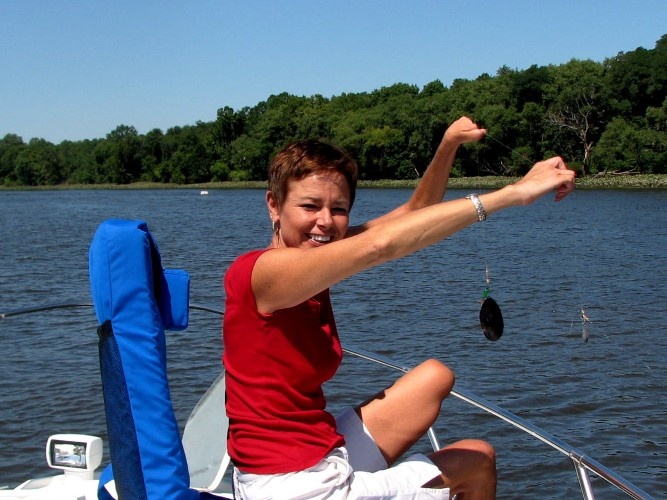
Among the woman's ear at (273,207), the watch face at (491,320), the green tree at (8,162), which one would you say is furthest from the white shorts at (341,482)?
the green tree at (8,162)

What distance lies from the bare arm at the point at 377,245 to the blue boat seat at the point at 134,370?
0.37 metres

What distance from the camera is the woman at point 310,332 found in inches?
90.0

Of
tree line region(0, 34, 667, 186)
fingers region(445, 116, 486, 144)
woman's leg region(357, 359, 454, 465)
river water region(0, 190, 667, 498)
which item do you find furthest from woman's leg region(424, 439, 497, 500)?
tree line region(0, 34, 667, 186)

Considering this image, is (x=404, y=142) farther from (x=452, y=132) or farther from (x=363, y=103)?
(x=452, y=132)

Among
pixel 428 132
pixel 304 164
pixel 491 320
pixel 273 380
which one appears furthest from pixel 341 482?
pixel 428 132

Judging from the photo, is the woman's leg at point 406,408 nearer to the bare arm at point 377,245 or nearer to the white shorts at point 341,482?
the white shorts at point 341,482

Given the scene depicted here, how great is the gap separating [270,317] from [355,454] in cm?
62

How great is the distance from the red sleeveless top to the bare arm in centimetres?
9

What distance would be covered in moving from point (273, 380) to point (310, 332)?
7.0 inches

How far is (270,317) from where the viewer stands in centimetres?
241

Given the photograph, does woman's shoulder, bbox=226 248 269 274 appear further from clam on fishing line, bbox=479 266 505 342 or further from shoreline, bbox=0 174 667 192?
shoreline, bbox=0 174 667 192

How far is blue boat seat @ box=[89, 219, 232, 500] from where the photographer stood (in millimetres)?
2373

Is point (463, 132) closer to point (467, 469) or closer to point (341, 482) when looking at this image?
point (467, 469)

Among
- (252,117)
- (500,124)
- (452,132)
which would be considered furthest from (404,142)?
(452,132)
